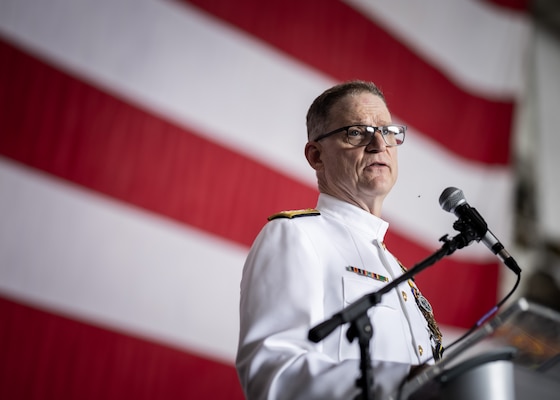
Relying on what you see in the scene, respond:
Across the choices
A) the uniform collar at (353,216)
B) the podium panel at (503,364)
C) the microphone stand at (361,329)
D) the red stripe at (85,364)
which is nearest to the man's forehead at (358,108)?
the uniform collar at (353,216)

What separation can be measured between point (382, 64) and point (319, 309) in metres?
2.14

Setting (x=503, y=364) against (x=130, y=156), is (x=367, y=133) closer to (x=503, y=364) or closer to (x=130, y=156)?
(x=503, y=364)

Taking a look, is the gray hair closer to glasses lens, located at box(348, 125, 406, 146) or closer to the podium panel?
glasses lens, located at box(348, 125, 406, 146)

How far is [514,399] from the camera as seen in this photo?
70 cm

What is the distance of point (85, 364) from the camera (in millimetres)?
1947

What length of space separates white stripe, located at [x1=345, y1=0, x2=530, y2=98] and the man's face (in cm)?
186

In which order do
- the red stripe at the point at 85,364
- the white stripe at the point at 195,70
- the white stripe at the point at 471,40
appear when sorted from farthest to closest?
the white stripe at the point at 471,40
the white stripe at the point at 195,70
the red stripe at the point at 85,364

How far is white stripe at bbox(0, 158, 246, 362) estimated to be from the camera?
6.14 ft

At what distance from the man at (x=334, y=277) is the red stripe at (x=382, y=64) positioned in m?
1.23

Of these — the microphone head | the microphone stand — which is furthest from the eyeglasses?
the microphone stand

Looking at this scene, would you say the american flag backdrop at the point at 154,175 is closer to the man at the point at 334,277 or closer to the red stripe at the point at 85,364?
the red stripe at the point at 85,364

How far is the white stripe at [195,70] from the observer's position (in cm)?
201

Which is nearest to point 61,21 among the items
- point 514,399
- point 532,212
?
point 514,399

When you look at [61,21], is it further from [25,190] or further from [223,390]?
[223,390]
